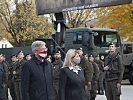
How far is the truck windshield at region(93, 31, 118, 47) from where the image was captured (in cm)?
2127

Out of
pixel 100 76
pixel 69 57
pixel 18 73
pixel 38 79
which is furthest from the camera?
pixel 100 76

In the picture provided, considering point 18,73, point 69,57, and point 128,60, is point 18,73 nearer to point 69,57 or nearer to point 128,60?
point 69,57

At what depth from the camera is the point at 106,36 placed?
21.7 m

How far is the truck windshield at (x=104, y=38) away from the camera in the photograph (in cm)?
2127

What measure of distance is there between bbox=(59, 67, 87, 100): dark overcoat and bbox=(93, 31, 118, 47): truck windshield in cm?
1341

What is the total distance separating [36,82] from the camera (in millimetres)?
7230

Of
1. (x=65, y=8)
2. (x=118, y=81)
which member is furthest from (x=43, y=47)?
(x=65, y=8)

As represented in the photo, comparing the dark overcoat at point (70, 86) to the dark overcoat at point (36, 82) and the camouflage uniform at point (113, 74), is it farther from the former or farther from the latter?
the camouflage uniform at point (113, 74)

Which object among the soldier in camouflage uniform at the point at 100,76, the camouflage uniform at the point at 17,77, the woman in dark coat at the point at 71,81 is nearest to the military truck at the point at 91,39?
the soldier in camouflage uniform at the point at 100,76

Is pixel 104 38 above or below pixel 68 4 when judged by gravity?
below

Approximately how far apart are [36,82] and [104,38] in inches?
575

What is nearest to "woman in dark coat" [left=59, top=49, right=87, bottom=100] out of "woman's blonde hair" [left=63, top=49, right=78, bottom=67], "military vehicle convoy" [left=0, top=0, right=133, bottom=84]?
"woman's blonde hair" [left=63, top=49, right=78, bottom=67]

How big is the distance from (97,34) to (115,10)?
34.9 ft

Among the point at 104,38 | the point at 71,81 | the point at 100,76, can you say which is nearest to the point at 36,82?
the point at 71,81
